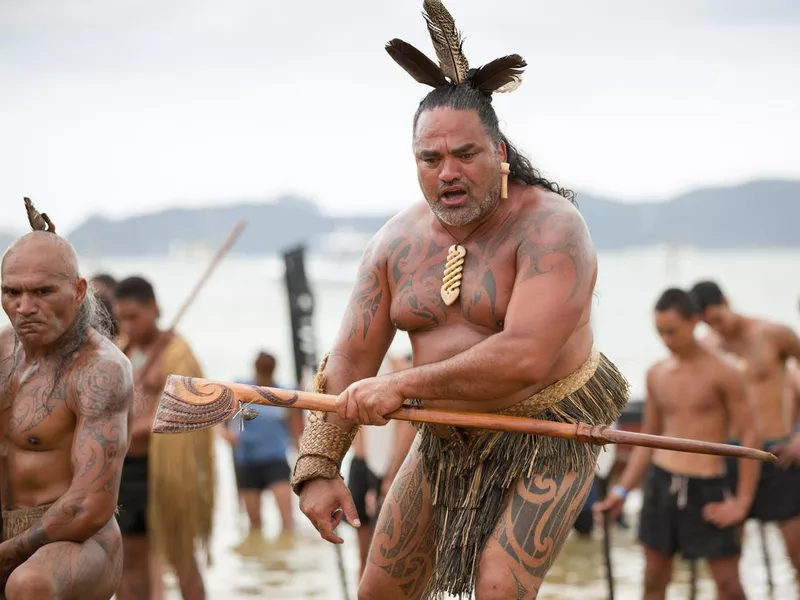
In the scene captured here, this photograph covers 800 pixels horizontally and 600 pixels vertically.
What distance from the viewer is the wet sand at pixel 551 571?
29.1ft

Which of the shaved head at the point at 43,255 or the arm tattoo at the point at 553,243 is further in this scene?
the shaved head at the point at 43,255

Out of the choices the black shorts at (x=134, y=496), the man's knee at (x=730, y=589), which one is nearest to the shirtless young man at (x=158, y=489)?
the black shorts at (x=134, y=496)

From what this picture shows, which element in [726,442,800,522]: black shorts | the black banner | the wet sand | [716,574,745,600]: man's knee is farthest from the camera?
the black banner

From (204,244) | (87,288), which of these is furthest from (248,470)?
(204,244)

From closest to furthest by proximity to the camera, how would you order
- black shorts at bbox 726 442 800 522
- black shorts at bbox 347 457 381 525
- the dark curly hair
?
1. the dark curly hair
2. black shorts at bbox 726 442 800 522
3. black shorts at bbox 347 457 381 525

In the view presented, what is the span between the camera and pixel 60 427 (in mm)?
4770

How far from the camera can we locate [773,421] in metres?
8.30

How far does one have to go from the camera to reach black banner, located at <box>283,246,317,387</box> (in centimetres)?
1041

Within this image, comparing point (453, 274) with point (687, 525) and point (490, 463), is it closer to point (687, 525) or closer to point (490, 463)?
point (490, 463)

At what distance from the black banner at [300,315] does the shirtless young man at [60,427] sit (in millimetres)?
5446

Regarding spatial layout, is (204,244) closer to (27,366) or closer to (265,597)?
(265,597)

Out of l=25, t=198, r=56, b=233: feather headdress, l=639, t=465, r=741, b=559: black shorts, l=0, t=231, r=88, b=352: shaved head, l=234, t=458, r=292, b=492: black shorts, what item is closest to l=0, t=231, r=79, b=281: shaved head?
l=0, t=231, r=88, b=352: shaved head

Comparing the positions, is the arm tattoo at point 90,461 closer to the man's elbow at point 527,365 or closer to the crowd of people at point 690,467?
the man's elbow at point 527,365

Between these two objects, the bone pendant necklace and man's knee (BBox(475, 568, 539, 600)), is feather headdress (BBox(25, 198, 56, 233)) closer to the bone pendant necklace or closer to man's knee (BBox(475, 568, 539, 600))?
the bone pendant necklace
